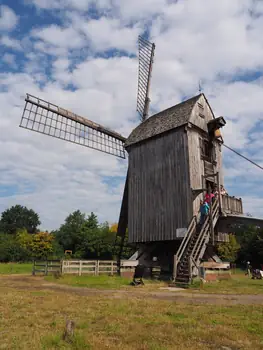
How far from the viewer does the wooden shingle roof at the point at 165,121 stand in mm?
17875

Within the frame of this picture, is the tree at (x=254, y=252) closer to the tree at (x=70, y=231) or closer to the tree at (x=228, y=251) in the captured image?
the tree at (x=228, y=251)

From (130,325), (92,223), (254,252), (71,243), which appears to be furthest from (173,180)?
(71,243)

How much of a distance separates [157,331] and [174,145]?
43.8 ft

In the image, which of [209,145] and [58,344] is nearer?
[58,344]

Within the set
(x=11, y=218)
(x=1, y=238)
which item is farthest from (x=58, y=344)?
(x=11, y=218)

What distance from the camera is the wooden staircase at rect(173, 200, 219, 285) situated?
1318 centimetres

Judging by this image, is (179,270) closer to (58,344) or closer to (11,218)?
(58,344)

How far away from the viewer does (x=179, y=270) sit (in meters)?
13.7

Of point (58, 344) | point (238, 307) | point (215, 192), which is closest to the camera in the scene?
point (58, 344)

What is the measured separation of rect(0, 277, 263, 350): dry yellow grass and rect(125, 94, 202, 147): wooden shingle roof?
1179 centimetres

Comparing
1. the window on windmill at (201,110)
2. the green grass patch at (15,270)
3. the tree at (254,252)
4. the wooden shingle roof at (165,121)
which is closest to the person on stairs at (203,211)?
the wooden shingle roof at (165,121)

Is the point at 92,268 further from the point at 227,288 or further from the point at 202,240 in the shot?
the point at 227,288

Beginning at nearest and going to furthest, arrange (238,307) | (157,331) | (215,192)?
(157,331)
(238,307)
(215,192)

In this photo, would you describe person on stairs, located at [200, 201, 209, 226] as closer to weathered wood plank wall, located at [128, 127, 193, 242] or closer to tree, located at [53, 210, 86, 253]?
weathered wood plank wall, located at [128, 127, 193, 242]
